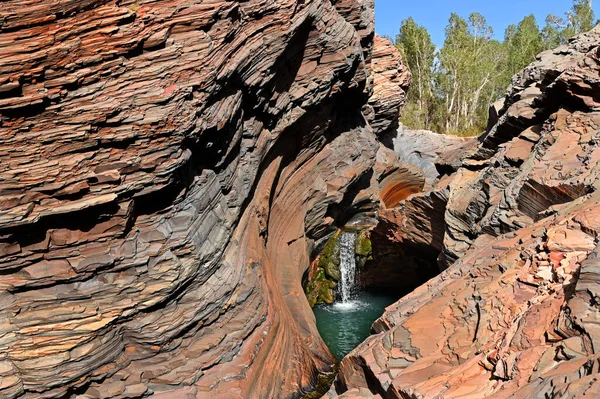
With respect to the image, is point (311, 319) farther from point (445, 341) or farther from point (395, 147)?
point (395, 147)

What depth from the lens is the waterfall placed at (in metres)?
21.4

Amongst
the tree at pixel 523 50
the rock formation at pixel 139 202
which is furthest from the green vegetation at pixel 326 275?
the tree at pixel 523 50

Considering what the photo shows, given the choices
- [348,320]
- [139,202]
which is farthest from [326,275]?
[139,202]

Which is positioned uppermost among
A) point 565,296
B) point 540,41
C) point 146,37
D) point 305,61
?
point 540,41

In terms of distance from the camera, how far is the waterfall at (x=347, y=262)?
21.4 m

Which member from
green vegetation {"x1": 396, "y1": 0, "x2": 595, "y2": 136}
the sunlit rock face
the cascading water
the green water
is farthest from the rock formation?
Answer: green vegetation {"x1": 396, "y1": 0, "x2": 595, "y2": 136}

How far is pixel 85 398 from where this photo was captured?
976 cm

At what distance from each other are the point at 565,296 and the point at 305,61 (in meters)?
11.3

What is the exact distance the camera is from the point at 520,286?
7113 millimetres

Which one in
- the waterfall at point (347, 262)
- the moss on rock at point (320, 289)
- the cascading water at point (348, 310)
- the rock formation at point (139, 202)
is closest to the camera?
the rock formation at point (139, 202)

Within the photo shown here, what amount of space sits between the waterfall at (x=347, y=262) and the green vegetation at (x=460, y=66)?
62.2 feet

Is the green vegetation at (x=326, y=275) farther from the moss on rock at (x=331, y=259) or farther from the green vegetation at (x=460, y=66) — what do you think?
the green vegetation at (x=460, y=66)

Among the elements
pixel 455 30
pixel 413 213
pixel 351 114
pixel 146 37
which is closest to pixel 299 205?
pixel 413 213

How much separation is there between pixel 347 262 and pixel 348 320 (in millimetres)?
3535
